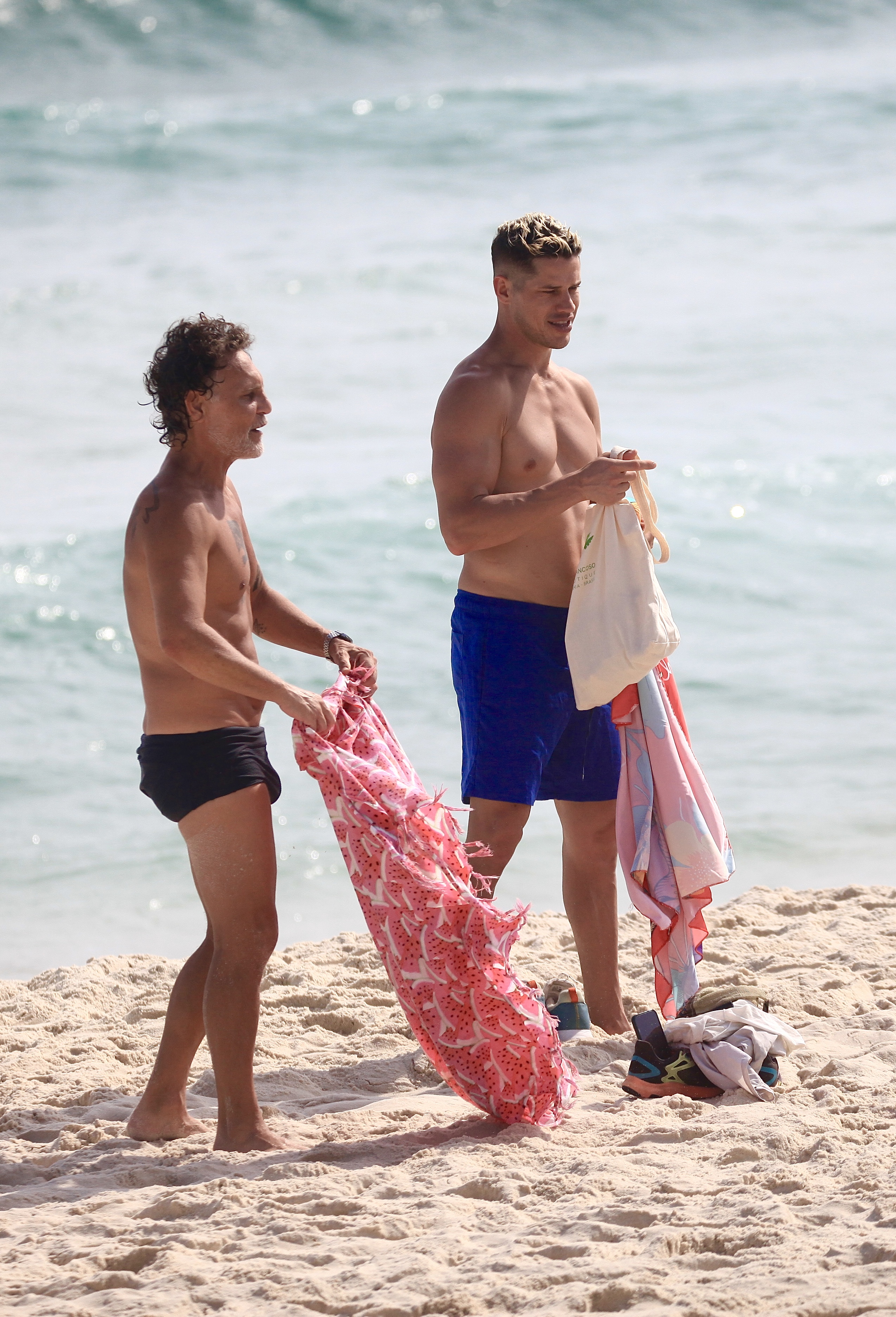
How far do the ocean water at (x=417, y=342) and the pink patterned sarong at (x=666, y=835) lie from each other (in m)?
1.98

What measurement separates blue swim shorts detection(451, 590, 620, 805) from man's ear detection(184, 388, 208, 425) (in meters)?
0.97

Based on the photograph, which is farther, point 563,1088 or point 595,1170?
point 563,1088

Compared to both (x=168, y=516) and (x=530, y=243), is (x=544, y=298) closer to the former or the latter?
(x=530, y=243)

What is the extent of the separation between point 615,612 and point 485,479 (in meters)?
0.50

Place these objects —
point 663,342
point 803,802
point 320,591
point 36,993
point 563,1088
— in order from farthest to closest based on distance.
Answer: point 663,342, point 320,591, point 803,802, point 36,993, point 563,1088

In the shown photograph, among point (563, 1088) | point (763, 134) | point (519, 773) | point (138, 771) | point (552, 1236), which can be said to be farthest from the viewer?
point (763, 134)

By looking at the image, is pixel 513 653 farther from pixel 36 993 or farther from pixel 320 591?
pixel 320 591

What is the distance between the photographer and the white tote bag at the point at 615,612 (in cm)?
377

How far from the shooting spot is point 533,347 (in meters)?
4.01

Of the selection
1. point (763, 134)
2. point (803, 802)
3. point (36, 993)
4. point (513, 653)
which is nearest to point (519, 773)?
point (513, 653)

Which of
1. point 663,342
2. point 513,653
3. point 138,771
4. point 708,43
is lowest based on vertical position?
point 138,771

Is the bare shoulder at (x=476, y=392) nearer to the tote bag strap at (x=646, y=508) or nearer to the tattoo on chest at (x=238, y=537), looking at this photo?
the tote bag strap at (x=646, y=508)

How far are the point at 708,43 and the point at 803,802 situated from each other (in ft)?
78.5

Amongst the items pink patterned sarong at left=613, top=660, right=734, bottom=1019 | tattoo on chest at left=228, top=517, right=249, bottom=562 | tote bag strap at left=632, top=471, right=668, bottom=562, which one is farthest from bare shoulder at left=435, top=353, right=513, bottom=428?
pink patterned sarong at left=613, top=660, right=734, bottom=1019
